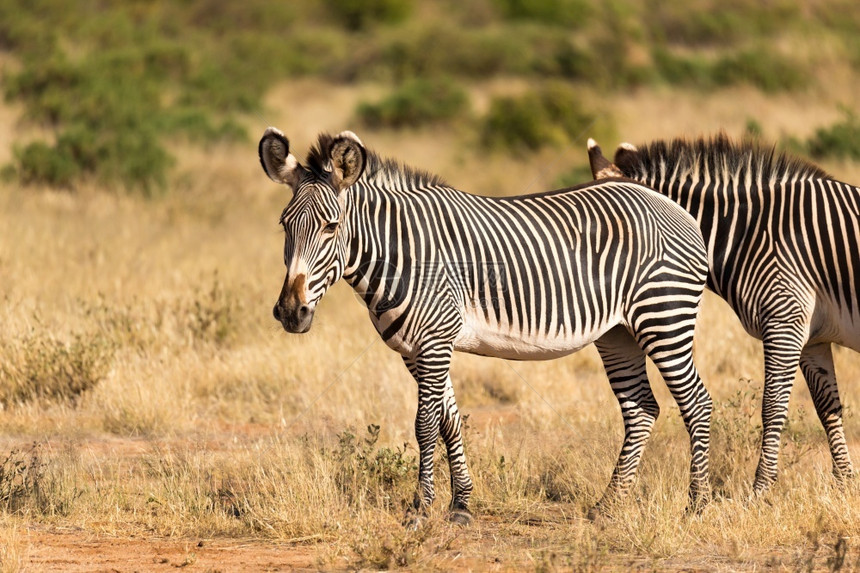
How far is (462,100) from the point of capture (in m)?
23.9

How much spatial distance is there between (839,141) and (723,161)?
10.3 m

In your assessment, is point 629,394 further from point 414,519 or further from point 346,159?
point 346,159

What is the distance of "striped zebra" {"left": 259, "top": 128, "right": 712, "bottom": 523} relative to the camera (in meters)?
5.47

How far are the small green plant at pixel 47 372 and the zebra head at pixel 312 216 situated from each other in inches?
148

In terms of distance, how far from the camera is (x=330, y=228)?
538 cm

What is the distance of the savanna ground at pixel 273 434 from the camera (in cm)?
551

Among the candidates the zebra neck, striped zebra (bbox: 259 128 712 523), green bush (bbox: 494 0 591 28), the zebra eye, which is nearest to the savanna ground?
striped zebra (bbox: 259 128 712 523)

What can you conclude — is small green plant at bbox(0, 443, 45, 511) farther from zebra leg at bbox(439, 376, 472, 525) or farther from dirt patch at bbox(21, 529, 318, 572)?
zebra leg at bbox(439, 376, 472, 525)

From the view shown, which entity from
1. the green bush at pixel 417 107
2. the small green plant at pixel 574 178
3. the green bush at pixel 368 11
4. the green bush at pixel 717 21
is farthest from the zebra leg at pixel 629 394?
the green bush at pixel 368 11

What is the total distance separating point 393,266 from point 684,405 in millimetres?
1966

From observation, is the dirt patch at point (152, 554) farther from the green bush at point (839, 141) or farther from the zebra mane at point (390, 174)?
the green bush at point (839, 141)

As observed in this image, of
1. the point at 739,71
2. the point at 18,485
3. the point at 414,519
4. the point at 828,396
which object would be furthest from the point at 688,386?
the point at 739,71

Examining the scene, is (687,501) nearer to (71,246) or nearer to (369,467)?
(369,467)

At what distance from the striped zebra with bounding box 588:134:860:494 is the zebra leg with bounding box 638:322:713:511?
1.37 ft
